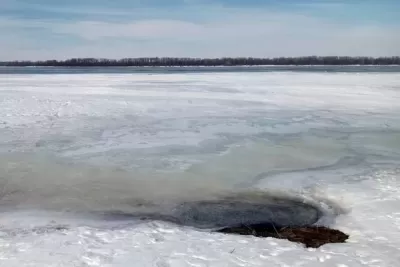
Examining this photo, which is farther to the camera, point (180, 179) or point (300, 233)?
point (180, 179)

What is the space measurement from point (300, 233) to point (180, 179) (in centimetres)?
243

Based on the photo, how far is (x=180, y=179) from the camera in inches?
267

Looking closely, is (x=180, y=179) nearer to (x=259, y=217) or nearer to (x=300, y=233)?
(x=259, y=217)

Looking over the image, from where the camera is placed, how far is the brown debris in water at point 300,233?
4539mm

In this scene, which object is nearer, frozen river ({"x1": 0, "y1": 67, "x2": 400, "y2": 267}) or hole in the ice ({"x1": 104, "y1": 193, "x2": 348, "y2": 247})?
frozen river ({"x1": 0, "y1": 67, "x2": 400, "y2": 267})

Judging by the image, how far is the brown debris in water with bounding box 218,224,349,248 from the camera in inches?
179

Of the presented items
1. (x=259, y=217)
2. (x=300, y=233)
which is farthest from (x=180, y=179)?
(x=300, y=233)

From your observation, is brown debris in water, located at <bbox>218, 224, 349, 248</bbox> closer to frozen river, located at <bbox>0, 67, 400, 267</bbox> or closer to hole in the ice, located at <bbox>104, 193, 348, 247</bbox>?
hole in the ice, located at <bbox>104, 193, 348, 247</bbox>

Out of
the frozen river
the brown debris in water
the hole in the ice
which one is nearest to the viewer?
the frozen river

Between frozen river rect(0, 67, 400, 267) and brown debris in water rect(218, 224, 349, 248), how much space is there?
16 cm

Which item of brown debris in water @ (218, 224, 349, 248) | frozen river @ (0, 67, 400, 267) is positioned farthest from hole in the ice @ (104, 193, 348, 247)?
frozen river @ (0, 67, 400, 267)

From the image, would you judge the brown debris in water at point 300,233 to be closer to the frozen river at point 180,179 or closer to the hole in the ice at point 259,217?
the hole in the ice at point 259,217

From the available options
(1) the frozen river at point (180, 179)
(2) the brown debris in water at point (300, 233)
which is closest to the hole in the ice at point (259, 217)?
(2) the brown debris in water at point (300, 233)

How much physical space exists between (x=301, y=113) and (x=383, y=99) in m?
5.33
